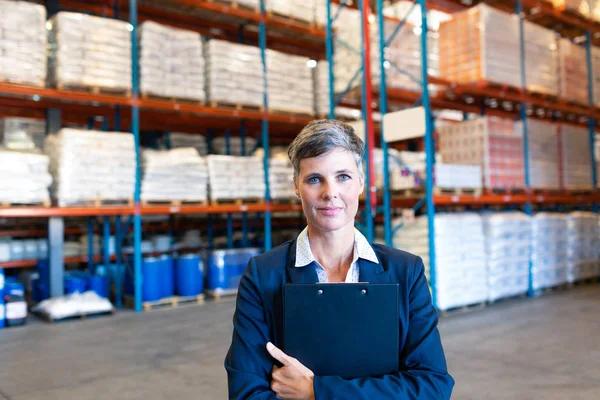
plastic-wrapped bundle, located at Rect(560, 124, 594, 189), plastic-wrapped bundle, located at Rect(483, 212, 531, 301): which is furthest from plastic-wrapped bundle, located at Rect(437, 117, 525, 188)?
plastic-wrapped bundle, located at Rect(560, 124, 594, 189)

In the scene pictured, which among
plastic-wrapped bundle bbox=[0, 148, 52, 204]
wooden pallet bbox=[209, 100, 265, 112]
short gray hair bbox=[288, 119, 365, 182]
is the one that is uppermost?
wooden pallet bbox=[209, 100, 265, 112]

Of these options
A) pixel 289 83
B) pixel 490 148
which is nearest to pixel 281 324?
pixel 490 148

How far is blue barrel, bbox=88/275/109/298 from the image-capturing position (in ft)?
26.3

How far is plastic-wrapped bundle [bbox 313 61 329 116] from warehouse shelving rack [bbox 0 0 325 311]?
40cm

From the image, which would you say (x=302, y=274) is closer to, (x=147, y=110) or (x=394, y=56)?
(x=394, y=56)

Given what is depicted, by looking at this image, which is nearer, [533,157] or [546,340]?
[546,340]

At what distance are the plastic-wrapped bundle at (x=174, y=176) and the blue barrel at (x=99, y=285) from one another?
1545 millimetres

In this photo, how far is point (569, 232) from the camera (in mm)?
9164

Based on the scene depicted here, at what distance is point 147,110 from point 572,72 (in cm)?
771

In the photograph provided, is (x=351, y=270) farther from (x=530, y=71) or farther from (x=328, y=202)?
(x=530, y=71)

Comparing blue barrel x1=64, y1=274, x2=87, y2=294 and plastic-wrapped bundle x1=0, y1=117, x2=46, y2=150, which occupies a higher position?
plastic-wrapped bundle x1=0, y1=117, x2=46, y2=150

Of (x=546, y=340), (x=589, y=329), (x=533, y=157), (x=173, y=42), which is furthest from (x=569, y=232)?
(x=173, y=42)

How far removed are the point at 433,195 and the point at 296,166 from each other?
211 inches

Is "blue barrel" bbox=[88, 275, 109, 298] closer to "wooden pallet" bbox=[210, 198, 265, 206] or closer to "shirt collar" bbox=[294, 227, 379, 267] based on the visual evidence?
"wooden pallet" bbox=[210, 198, 265, 206]
